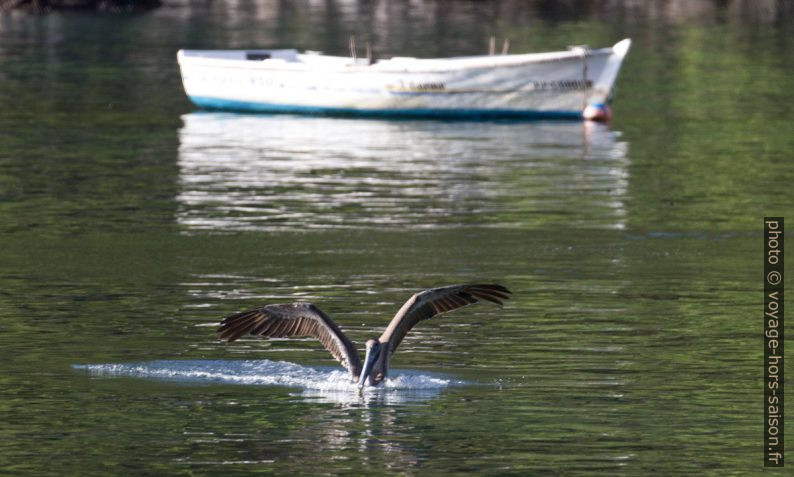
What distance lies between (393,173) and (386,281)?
46.4 ft

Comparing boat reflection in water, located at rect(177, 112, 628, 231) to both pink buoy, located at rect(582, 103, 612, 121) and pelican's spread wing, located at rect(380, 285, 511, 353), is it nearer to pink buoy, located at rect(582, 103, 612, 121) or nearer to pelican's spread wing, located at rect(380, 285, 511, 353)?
pink buoy, located at rect(582, 103, 612, 121)

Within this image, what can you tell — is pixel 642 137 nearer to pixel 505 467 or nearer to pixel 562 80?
pixel 562 80

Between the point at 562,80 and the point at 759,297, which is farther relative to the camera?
the point at 562,80

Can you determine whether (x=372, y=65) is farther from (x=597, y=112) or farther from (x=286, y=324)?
(x=286, y=324)

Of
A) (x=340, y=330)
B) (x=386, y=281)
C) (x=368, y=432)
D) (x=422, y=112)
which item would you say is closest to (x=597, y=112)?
(x=422, y=112)

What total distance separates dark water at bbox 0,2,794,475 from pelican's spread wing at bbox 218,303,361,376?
874 mm

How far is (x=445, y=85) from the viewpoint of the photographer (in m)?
57.0

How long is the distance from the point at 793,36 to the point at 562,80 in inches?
1781

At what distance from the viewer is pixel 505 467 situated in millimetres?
19234

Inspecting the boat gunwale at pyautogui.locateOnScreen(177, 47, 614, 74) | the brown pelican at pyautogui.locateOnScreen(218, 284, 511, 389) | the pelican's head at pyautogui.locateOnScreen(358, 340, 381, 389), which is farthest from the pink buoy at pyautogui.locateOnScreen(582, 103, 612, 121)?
the pelican's head at pyautogui.locateOnScreen(358, 340, 381, 389)

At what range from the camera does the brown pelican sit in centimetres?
2080

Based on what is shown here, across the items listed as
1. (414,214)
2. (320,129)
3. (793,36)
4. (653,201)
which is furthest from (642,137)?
(793,36)

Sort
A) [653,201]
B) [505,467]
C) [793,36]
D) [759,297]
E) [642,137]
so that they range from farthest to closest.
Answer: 1. [793,36]
2. [642,137]
3. [653,201]
4. [759,297]
5. [505,467]

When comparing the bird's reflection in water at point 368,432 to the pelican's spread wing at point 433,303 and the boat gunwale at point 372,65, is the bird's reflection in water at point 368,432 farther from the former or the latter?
the boat gunwale at point 372,65
